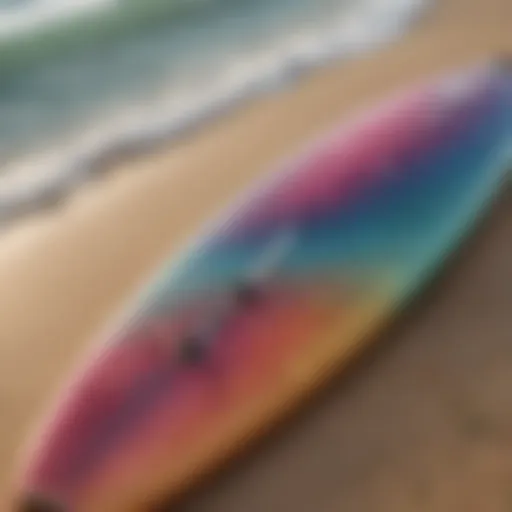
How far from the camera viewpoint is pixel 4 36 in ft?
2.35

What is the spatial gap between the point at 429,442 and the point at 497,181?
0.22m

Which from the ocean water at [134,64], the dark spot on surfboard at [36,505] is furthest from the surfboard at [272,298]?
the ocean water at [134,64]

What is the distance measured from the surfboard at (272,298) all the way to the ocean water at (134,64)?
11 cm

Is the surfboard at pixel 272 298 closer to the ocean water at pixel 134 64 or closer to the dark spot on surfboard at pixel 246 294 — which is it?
the dark spot on surfboard at pixel 246 294

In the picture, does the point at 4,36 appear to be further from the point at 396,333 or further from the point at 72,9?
the point at 396,333

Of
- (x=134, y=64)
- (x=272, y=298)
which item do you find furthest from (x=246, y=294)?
(x=134, y=64)

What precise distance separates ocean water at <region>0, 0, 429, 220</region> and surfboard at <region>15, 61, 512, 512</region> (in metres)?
0.11

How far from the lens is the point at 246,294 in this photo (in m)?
0.52

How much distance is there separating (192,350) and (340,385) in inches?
3.2

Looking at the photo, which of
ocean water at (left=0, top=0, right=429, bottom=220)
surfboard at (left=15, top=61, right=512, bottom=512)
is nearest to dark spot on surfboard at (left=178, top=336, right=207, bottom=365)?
surfboard at (left=15, top=61, right=512, bottom=512)

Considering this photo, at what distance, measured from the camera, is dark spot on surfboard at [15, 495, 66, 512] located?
43 centimetres

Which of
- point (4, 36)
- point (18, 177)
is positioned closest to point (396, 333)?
point (18, 177)

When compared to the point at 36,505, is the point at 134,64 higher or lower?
higher

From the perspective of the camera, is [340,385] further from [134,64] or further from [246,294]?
[134,64]
